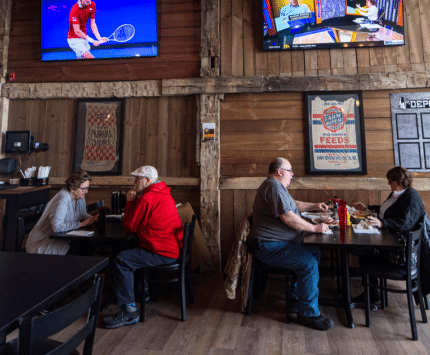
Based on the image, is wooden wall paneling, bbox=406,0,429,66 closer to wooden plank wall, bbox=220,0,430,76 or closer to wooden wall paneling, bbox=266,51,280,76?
wooden plank wall, bbox=220,0,430,76

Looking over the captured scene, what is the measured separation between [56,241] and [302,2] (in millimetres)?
4186

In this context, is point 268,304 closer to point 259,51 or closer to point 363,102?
point 363,102

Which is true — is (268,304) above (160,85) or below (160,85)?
below

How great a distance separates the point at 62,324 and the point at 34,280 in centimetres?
43

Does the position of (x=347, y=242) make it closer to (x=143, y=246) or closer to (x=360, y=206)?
(x=360, y=206)

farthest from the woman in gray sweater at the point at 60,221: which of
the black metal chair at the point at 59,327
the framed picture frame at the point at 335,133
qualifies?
the framed picture frame at the point at 335,133

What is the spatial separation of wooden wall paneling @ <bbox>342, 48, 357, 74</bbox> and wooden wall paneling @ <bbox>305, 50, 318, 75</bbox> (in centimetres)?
38

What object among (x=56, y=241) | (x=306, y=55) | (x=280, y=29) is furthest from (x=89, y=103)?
(x=306, y=55)

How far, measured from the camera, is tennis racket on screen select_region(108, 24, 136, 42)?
13.8 feet

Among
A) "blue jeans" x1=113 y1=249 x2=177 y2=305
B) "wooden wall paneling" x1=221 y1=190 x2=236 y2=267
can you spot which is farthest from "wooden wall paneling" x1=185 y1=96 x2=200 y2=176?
"blue jeans" x1=113 y1=249 x2=177 y2=305

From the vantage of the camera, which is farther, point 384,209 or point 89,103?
point 89,103

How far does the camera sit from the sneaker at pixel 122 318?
2.38m

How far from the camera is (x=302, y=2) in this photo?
3936mm

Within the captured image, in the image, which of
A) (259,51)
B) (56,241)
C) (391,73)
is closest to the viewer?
(56,241)
